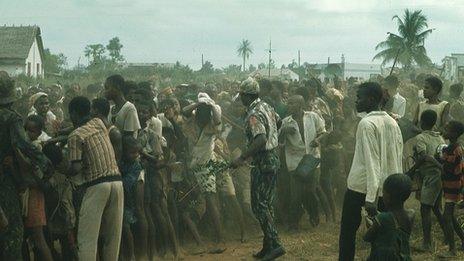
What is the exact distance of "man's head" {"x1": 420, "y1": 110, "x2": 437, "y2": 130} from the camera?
8.09 metres

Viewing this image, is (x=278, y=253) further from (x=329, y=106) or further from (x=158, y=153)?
(x=329, y=106)

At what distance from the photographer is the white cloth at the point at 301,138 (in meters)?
9.70

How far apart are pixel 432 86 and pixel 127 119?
13.6 ft

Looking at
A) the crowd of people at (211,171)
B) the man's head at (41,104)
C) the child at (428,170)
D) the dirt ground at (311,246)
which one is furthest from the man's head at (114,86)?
Answer: the child at (428,170)

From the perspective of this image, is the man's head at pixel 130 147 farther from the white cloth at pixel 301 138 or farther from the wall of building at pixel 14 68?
the wall of building at pixel 14 68

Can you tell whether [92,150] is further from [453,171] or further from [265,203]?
A: [453,171]

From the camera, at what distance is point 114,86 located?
715cm

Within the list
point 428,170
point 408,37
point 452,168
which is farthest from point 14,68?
point 452,168

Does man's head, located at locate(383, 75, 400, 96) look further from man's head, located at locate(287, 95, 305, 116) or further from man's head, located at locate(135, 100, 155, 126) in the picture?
man's head, located at locate(135, 100, 155, 126)

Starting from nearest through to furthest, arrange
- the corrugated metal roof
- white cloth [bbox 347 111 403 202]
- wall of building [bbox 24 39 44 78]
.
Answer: white cloth [bbox 347 111 403 202]
the corrugated metal roof
wall of building [bbox 24 39 44 78]

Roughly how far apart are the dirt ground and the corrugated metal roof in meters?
43.2

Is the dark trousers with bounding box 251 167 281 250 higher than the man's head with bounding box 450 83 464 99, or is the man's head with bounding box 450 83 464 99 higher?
the man's head with bounding box 450 83 464 99

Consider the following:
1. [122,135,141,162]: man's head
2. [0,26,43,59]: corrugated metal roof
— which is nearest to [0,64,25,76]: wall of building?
[0,26,43,59]: corrugated metal roof

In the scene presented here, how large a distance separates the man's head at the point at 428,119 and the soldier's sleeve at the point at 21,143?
488cm
